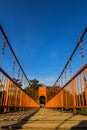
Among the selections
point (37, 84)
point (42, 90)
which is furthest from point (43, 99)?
point (37, 84)

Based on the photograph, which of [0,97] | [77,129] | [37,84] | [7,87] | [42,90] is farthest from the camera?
[37,84]

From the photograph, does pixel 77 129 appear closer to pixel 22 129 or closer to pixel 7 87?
pixel 22 129

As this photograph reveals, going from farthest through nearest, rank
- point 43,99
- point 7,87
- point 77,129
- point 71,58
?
1. point 43,99
2. point 71,58
3. point 7,87
4. point 77,129

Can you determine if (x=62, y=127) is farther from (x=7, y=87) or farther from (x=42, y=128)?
(x=7, y=87)

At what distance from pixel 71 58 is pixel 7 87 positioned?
3.50m

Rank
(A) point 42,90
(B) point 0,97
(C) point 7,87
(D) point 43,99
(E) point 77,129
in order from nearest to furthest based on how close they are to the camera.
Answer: (E) point 77,129 → (B) point 0,97 → (C) point 7,87 → (A) point 42,90 → (D) point 43,99

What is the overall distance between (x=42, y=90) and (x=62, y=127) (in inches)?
1556

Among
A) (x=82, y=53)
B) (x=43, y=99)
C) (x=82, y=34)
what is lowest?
(x=43, y=99)

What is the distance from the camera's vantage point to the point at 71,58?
7199mm

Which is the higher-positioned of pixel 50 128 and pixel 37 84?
pixel 37 84

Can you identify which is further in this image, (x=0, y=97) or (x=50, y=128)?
(x=0, y=97)

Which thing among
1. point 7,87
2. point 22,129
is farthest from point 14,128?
point 7,87

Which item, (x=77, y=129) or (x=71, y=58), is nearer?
(x=77, y=129)

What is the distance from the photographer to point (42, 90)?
134 feet
